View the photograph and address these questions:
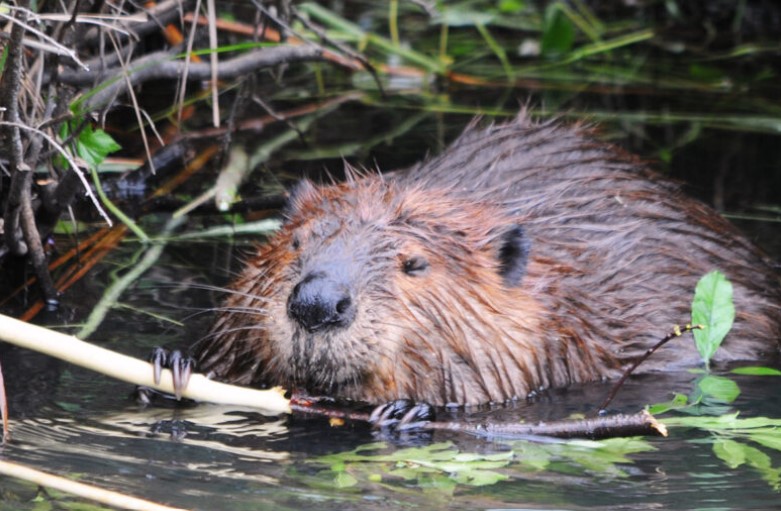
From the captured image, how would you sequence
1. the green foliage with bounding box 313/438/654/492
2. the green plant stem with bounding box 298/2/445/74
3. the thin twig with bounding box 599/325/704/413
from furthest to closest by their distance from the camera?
the green plant stem with bounding box 298/2/445/74 → the thin twig with bounding box 599/325/704/413 → the green foliage with bounding box 313/438/654/492

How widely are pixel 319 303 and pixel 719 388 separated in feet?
3.90

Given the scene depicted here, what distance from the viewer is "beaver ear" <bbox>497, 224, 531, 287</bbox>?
3635 mm

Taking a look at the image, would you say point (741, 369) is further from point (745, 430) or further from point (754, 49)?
point (754, 49)

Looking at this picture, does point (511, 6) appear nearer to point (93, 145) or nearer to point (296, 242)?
point (93, 145)

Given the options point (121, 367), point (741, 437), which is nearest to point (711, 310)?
point (741, 437)

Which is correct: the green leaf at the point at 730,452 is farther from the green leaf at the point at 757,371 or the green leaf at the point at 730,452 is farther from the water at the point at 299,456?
the green leaf at the point at 757,371

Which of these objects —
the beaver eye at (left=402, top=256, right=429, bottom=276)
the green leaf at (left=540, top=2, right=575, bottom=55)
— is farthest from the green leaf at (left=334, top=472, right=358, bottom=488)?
the green leaf at (left=540, top=2, right=575, bottom=55)

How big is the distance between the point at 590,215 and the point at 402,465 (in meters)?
1.26

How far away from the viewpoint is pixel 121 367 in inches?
126

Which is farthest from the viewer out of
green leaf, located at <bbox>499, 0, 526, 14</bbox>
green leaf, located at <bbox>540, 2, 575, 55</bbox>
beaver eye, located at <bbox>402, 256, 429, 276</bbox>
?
green leaf, located at <bbox>499, 0, 526, 14</bbox>

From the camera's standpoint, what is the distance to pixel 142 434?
3184mm

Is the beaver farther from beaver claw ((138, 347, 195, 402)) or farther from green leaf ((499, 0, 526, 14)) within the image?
green leaf ((499, 0, 526, 14))

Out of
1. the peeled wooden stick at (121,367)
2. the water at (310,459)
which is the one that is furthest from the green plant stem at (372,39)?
the peeled wooden stick at (121,367)

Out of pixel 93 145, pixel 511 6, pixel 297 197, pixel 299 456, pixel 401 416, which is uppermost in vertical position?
pixel 511 6
